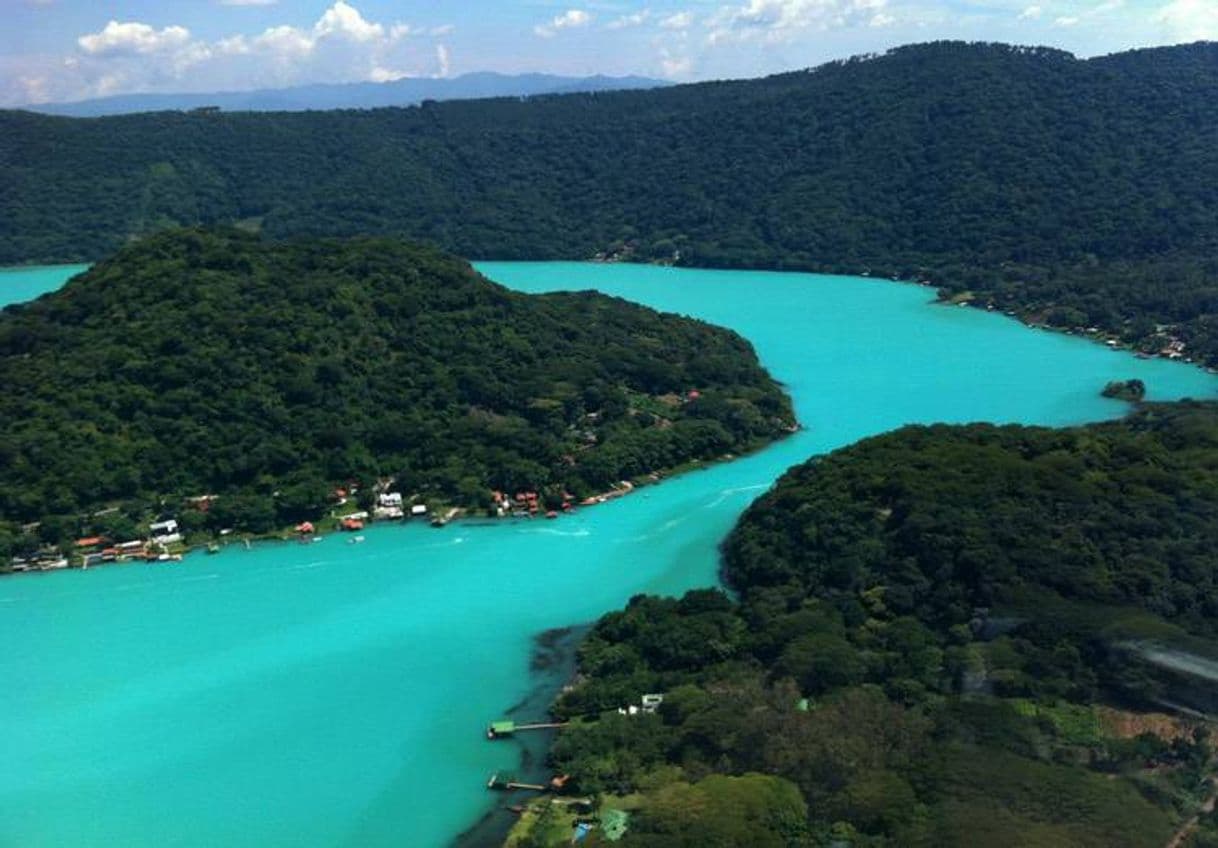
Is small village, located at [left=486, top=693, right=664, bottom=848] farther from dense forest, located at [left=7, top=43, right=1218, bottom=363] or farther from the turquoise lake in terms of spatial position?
dense forest, located at [left=7, top=43, right=1218, bottom=363]

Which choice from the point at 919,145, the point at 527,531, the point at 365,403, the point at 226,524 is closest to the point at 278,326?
the point at 365,403

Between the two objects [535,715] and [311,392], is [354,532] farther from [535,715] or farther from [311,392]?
[535,715]

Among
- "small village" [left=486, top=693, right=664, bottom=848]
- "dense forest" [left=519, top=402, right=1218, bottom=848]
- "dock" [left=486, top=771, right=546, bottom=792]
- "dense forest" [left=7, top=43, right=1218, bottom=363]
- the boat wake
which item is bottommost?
the boat wake

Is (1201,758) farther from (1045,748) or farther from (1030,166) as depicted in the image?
(1030,166)

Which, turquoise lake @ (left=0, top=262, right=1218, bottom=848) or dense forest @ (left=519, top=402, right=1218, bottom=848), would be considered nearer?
dense forest @ (left=519, top=402, right=1218, bottom=848)

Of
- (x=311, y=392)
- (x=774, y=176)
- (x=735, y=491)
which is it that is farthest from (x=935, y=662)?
(x=774, y=176)

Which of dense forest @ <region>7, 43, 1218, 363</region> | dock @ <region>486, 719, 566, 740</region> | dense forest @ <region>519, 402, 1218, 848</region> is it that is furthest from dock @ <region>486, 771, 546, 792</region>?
dense forest @ <region>7, 43, 1218, 363</region>
